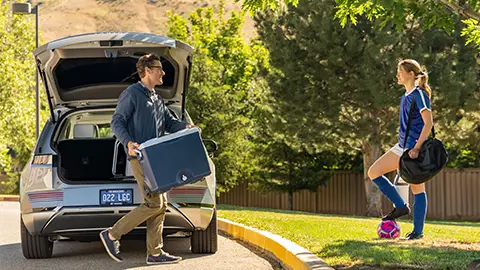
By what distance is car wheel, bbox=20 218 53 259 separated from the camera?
30.2 feet

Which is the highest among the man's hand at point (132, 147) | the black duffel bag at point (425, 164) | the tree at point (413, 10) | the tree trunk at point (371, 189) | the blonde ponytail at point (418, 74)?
the tree at point (413, 10)

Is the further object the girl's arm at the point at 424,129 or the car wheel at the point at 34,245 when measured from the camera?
the car wheel at the point at 34,245

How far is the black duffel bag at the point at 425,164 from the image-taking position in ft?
27.3

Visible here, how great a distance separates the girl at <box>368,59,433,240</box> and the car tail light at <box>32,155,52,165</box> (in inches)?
128

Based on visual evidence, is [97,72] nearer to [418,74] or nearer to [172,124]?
[172,124]

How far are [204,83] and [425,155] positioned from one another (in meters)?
23.0

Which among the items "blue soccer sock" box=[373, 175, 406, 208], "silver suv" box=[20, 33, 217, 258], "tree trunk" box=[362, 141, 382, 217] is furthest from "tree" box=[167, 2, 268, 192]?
"blue soccer sock" box=[373, 175, 406, 208]

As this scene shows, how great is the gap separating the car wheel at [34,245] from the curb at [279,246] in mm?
2382

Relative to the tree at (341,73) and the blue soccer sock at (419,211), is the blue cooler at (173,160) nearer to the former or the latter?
the blue soccer sock at (419,211)

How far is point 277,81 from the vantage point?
25188mm

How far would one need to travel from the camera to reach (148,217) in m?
8.26

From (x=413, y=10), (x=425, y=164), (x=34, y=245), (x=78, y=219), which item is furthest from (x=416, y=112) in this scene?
(x=34, y=245)

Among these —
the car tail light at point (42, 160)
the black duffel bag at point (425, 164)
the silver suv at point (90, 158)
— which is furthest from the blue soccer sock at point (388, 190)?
the car tail light at point (42, 160)

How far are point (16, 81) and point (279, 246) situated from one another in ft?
95.3
